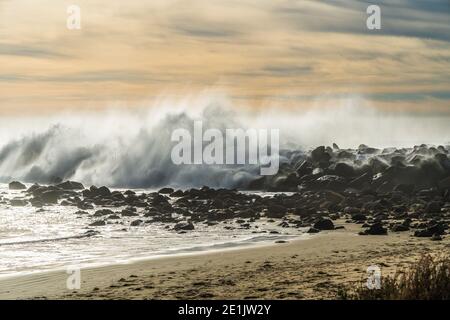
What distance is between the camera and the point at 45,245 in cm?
1941

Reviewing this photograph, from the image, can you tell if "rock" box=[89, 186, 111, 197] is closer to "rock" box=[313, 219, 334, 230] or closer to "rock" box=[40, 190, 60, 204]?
"rock" box=[40, 190, 60, 204]

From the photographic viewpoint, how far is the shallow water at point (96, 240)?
16.4 metres

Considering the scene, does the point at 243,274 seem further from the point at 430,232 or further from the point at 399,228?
the point at 399,228

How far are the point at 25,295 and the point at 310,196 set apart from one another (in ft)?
71.7

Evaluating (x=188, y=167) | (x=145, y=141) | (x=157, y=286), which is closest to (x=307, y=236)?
(x=157, y=286)

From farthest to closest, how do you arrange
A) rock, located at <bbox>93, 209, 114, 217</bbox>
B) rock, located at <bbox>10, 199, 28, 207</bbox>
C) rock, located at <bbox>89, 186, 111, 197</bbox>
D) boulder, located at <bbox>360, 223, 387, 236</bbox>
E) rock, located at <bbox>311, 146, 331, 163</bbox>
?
rock, located at <bbox>311, 146, 331, 163</bbox> → rock, located at <bbox>89, 186, 111, 197</bbox> → rock, located at <bbox>10, 199, 28, 207</bbox> → rock, located at <bbox>93, 209, 114, 217</bbox> → boulder, located at <bbox>360, 223, 387, 236</bbox>

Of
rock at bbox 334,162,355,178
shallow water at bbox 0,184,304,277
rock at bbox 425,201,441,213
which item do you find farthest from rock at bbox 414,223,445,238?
rock at bbox 334,162,355,178

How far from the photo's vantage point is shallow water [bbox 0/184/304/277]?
16422 mm

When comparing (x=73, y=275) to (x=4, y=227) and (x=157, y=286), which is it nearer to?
(x=157, y=286)

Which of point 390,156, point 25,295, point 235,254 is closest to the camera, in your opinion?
point 25,295

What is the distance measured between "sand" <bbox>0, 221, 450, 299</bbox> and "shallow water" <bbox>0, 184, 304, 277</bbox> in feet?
4.53

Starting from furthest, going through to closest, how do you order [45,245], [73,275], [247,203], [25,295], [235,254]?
[247,203], [45,245], [235,254], [73,275], [25,295]

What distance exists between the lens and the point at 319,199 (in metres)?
31.5

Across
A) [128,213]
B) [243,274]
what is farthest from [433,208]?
[243,274]
